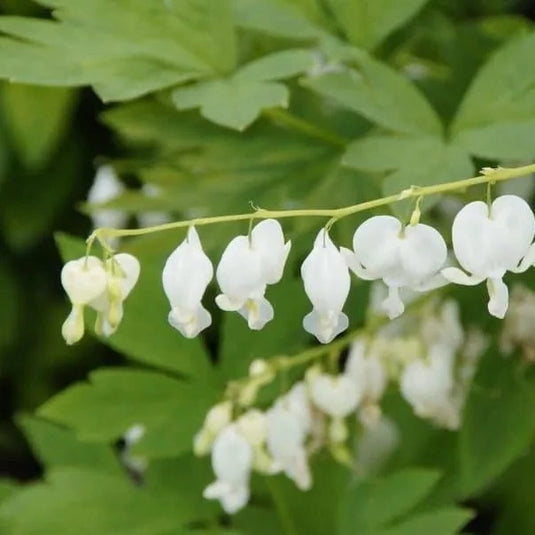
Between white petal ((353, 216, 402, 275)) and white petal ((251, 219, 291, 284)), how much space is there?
0.15ft

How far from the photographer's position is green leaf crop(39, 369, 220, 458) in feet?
2.99

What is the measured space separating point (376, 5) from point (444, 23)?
0.22m

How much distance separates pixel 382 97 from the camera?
0.82 metres

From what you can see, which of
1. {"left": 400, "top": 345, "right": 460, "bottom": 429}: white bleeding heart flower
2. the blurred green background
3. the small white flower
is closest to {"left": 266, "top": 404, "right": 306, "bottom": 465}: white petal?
{"left": 400, "top": 345, "right": 460, "bottom": 429}: white bleeding heart flower

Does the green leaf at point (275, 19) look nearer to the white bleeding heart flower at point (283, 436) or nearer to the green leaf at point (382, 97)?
the green leaf at point (382, 97)

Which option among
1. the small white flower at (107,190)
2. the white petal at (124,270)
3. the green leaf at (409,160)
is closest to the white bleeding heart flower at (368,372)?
the green leaf at (409,160)

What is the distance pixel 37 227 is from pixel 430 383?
110 centimetres

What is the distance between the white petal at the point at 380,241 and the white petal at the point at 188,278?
10 centimetres

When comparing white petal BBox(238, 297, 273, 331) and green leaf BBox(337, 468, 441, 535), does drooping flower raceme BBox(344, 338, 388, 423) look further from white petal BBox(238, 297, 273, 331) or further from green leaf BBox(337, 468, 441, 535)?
white petal BBox(238, 297, 273, 331)

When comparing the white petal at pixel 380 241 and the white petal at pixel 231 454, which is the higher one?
the white petal at pixel 380 241

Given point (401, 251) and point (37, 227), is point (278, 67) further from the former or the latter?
point (37, 227)

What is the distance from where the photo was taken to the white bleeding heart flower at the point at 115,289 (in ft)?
2.13

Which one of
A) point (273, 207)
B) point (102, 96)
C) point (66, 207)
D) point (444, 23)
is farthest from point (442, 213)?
point (66, 207)

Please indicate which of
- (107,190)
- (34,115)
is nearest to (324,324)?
(107,190)
